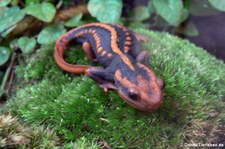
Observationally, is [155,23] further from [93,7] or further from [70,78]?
[70,78]

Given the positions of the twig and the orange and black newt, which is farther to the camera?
the twig

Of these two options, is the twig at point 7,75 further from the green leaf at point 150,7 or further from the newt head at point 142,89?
the green leaf at point 150,7

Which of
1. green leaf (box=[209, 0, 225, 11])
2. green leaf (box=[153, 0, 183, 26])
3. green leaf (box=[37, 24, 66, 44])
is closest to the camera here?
green leaf (box=[209, 0, 225, 11])

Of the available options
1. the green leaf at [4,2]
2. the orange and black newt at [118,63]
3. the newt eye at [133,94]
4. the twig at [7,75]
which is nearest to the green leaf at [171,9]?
the orange and black newt at [118,63]

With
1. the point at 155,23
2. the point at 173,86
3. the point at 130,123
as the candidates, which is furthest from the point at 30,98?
the point at 155,23

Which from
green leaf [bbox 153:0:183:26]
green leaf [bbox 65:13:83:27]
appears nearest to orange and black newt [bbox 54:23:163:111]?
green leaf [bbox 65:13:83:27]

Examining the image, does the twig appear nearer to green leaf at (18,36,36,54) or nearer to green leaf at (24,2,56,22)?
green leaf at (18,36,36,54)

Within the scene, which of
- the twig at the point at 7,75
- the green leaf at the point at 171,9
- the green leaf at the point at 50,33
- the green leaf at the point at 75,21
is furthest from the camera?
the green leaf at the point at 75,21
